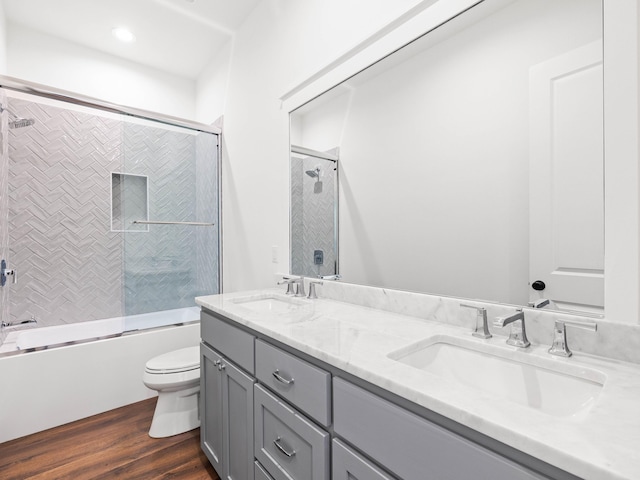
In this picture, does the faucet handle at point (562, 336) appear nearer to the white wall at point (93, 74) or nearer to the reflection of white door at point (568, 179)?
the reflection of white door at point (568, 179)

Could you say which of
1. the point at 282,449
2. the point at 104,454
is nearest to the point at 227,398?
the point at 282,449

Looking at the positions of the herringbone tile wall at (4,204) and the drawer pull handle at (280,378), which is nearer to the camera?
the drawer pull handle at (280,378)

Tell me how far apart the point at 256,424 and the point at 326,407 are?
1.50ft

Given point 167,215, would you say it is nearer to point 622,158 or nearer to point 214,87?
point 214,87

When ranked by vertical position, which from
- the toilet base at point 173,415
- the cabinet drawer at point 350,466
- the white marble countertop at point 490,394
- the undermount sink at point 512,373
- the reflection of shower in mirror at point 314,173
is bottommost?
the toilet base at point 173,415

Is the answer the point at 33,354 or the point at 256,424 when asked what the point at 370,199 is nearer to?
the point at 256,424

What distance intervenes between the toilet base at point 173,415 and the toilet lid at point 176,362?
0.16 m

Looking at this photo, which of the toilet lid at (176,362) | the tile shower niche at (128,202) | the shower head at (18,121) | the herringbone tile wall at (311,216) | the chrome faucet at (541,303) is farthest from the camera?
the tile shower niche at (128,202)

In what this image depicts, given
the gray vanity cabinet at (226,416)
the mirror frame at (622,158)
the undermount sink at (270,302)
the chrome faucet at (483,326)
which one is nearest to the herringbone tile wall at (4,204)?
the gray vanity cabinet at (226,416)

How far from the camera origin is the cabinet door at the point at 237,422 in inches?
47.6

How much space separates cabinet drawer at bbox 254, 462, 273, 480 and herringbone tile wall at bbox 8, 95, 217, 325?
1.86m

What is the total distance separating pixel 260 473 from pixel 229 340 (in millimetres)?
493

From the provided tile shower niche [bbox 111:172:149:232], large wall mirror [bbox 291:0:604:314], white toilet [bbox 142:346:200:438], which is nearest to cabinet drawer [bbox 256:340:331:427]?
large wall mirror [bbox 291:0:604:314]

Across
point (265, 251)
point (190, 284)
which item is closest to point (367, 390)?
point (265, 251)
